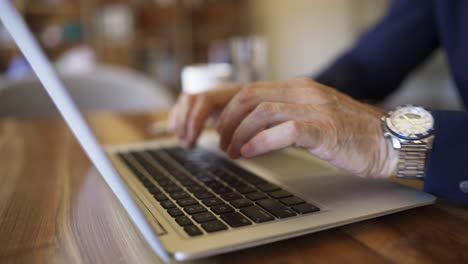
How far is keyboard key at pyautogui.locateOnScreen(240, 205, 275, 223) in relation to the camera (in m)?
0.36

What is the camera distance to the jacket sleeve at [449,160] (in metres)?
0.43

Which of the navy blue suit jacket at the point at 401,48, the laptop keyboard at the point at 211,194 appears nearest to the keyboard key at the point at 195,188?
the laptop keyboard at the point at 211,194

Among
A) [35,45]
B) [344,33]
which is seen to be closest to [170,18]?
[344,33]

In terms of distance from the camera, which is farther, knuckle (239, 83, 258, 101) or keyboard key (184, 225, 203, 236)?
knuckle (239, 83, 258, 101)

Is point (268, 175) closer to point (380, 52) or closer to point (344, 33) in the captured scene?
point (380, 52)

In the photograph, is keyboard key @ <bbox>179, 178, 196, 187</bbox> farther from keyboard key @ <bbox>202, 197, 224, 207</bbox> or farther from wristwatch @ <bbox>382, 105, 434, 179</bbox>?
wristwatch @ <bbox>382, 105, 434, 179</bbox>

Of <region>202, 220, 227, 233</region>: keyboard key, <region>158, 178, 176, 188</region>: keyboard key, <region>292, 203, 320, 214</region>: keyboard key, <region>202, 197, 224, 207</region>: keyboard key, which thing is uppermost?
<region>202, 220, 227, 233</region>: keyboard key

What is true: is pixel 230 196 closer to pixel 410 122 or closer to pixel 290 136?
pixel 290 136

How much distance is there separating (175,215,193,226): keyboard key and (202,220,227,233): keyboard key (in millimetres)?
15

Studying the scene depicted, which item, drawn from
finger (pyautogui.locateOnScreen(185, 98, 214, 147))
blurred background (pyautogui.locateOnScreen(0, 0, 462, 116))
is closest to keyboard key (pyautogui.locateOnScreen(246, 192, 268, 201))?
finger (pyautogui.locateOnScreen(185, 98, 214, 147))

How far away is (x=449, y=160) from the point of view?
44 centimetres

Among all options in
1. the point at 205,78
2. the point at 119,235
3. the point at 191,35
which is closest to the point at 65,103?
the point at 119,235

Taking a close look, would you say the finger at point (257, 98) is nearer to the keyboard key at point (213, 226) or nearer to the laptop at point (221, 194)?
the laptop at point (221, 194)

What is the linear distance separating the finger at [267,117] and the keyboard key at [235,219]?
0.46 feet
